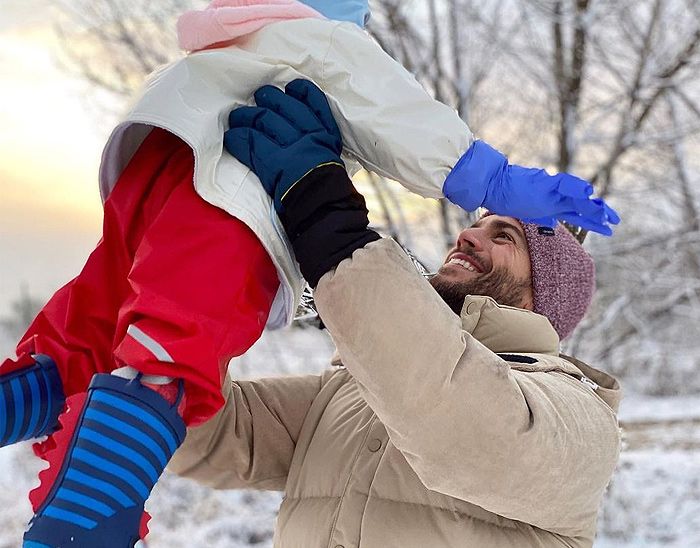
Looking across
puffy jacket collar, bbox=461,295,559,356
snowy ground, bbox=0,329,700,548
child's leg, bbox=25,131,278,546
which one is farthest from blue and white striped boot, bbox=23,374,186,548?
snowy ground, bbox=0,329,700,548

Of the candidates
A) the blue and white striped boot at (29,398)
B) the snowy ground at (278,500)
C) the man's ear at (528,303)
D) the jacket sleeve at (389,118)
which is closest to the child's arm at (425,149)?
the jacket sleeve at (389,118)

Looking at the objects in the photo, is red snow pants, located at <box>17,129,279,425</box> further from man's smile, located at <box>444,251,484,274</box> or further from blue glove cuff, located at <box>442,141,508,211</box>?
man's smile, located at <box>444,251,484,274</box>

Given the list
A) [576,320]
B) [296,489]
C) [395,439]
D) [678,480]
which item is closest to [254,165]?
[395,439]

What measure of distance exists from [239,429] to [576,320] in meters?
0.87

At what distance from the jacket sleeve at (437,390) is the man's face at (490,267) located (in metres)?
0.52

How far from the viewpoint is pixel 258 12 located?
133 cm

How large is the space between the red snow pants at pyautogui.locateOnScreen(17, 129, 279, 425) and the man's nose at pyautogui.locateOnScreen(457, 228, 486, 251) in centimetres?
68

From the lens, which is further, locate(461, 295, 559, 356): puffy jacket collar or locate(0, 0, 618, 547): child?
locate(461, 295, 559, 356): puffy jacket collar

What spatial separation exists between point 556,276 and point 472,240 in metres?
0.22

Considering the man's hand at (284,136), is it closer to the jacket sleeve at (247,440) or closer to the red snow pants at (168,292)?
the red snow pants at (168,292)

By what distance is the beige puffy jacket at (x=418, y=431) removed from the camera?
1081 millimetres

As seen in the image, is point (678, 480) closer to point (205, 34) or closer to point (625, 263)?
point (625, 263)

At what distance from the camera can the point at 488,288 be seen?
176 cm

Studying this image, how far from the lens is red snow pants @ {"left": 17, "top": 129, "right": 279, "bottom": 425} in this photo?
1.15m
